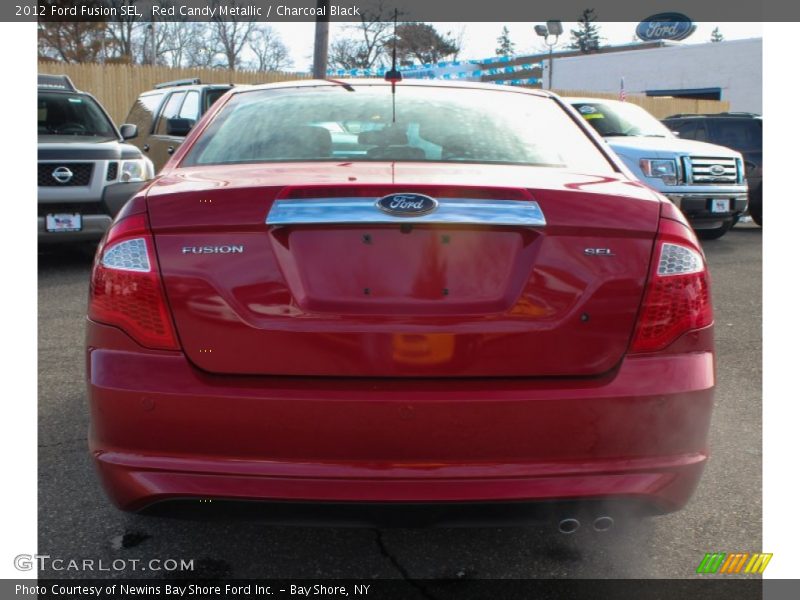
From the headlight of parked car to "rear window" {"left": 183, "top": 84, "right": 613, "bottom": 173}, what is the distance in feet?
18.2

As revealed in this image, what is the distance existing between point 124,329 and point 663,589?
186 cm

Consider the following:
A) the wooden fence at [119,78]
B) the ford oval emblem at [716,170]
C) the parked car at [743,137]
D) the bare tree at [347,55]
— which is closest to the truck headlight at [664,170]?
the ford oval emblem at [716,170]

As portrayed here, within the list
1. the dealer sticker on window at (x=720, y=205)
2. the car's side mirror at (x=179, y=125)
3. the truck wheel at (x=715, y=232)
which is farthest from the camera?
the truck wheel at (x=715, y=232)

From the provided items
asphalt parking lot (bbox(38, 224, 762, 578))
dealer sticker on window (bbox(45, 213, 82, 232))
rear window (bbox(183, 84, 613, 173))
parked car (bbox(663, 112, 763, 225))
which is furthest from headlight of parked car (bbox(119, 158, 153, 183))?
parked car (bbox(663, 112, 763, 225))

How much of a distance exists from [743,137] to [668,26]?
4030cm

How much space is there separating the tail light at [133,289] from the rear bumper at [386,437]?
0.07m

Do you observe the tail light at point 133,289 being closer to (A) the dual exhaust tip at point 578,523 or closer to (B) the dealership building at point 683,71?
(A) the dual exhaust tip at point 578,523

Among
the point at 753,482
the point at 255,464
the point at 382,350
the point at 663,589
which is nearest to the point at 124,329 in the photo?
the point at 255,464

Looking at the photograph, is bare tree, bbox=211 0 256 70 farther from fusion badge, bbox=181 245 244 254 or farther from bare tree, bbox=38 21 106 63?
fusion badge, bbox=181 245 244 254

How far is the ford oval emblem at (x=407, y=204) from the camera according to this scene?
2201mm

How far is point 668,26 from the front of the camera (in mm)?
50250

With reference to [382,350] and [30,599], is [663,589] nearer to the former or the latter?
[382,350]

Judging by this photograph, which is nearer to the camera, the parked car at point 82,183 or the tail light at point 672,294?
the tail light at point 672,294

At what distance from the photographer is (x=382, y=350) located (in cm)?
220
